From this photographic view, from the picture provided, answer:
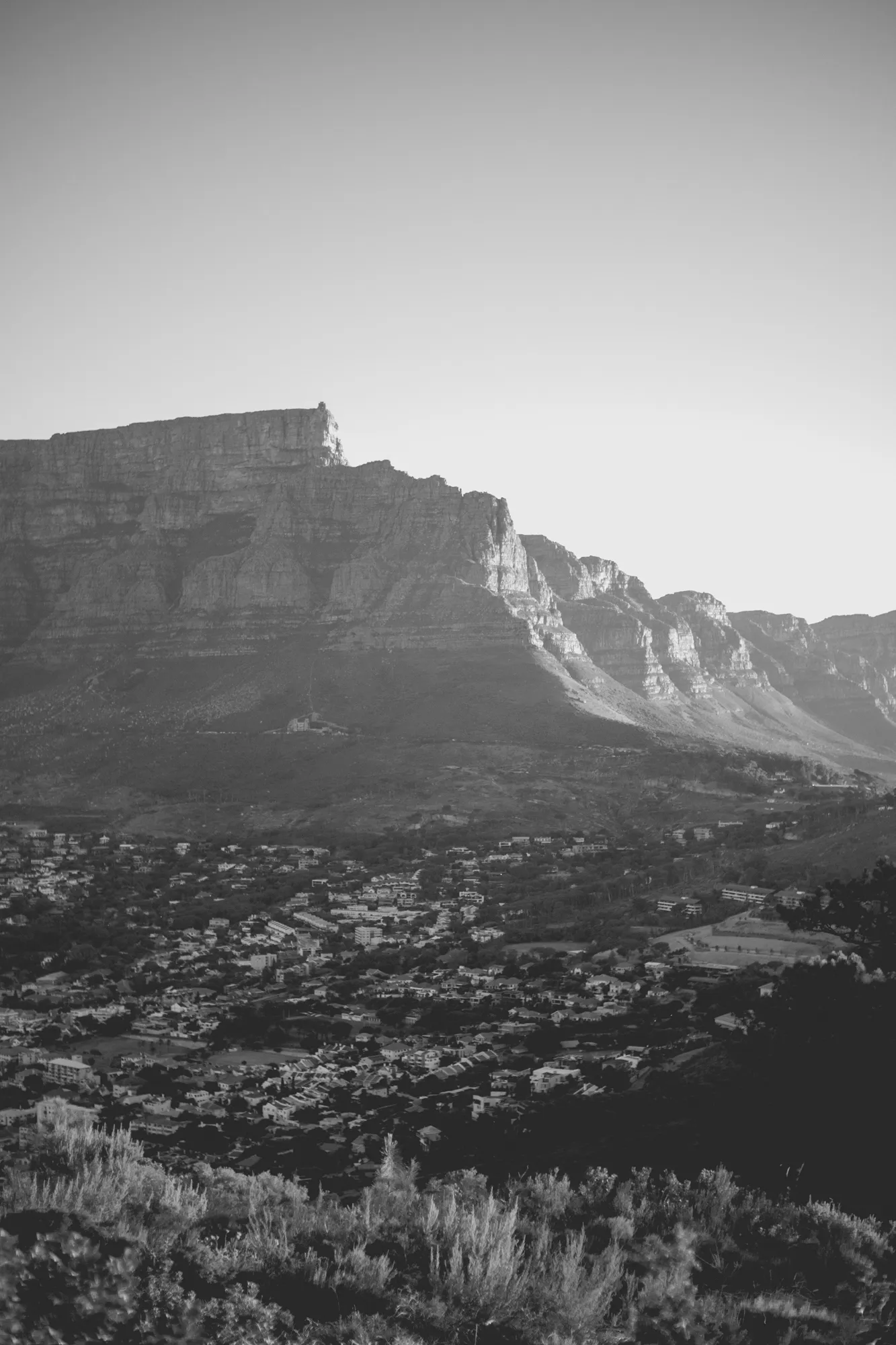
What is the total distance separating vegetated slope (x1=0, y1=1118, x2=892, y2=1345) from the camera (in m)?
12.5

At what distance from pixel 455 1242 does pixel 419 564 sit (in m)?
150

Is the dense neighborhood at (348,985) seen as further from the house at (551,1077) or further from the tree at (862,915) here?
the tree at (862,915)

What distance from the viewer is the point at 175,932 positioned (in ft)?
214

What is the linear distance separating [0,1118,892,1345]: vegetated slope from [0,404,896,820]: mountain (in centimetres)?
9196

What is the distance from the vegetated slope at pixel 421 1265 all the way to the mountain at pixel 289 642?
92.0 metres

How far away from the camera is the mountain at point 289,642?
12581 centimetres

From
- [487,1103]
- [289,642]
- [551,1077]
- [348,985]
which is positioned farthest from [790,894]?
[289,642]

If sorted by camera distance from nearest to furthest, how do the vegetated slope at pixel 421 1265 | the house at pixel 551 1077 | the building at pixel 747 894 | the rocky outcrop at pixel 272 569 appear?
the vegetated slope at pixel 421 1265 < the house at pixel 551 1077 < the building at pixel 747 894 < the rocky outcrop at pixel 272 569

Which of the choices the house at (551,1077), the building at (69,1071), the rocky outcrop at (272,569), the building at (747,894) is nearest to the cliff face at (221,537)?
the rocky outcrop at (272,569)

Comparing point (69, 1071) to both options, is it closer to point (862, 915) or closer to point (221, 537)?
point (862, 915)

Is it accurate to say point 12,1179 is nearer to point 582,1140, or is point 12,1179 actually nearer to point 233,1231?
point 233,1231

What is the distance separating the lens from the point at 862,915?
25797 millimetres

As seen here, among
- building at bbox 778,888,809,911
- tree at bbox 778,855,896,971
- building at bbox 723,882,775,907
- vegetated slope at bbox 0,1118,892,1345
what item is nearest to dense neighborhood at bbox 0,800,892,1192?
building at bbox 723,882,775,907

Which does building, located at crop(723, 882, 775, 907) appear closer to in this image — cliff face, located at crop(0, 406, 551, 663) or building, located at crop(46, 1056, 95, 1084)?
building, located at crop(46, 1056, 95, 1084)
